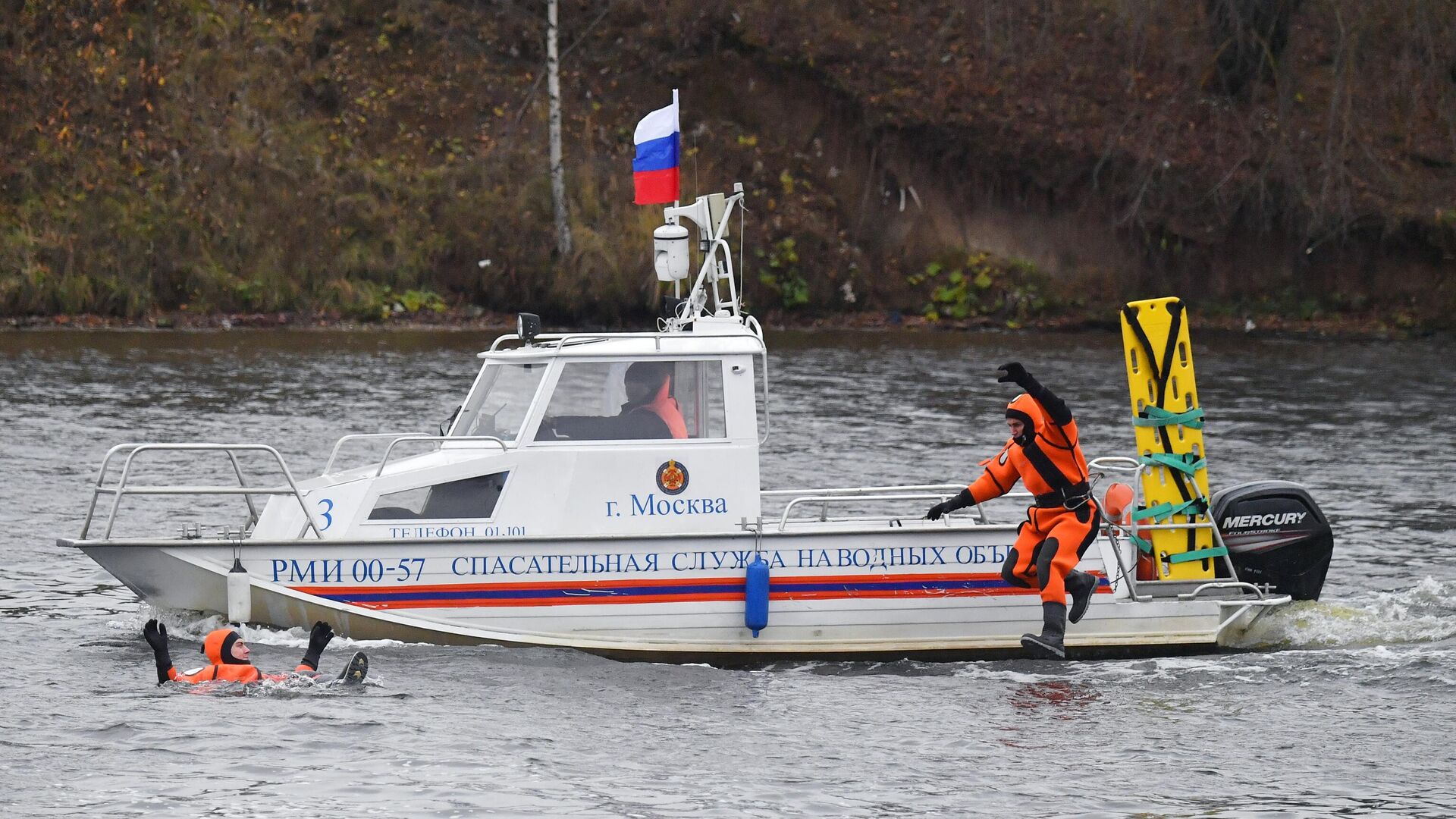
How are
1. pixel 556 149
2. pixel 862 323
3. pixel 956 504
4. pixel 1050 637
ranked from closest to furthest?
pixel 1050 637
pixel 956 504
pixel 556 149
pixel 862 323

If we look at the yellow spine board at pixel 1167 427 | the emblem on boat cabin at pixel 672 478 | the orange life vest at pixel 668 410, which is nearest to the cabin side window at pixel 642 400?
the orange life vest at pixel 668 410

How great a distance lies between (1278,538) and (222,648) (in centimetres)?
720

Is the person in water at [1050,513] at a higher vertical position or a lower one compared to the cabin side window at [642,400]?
lower

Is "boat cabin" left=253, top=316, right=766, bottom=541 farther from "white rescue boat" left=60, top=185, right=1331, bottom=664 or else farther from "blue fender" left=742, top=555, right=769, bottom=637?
"blue fender" left=742, top=555, right=769, bottom=637

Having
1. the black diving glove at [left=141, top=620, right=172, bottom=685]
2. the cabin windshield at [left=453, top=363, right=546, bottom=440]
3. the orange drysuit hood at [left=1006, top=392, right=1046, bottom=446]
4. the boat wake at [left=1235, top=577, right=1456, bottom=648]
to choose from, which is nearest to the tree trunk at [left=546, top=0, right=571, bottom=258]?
the cabin windshield at [left=453, top=363, right=546, bottom=440]

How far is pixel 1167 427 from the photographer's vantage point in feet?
39.4

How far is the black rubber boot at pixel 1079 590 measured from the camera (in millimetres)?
11281

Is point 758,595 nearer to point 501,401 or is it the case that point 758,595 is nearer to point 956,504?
point 956,504

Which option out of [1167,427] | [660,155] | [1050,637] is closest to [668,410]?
[660,155]

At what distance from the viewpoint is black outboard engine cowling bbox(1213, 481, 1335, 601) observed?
12.1m

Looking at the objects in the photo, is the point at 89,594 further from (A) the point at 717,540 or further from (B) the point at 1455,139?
(B) the point at 1455,139

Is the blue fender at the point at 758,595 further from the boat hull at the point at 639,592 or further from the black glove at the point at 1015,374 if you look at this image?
the black glove at the point at 1015,374

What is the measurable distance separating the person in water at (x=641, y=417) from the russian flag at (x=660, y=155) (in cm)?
133

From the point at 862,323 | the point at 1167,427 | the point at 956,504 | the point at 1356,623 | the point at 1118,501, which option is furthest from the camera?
the point at 862,323
